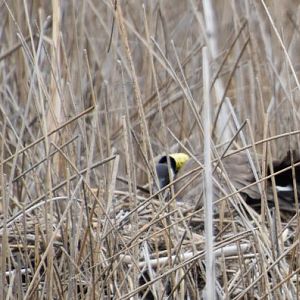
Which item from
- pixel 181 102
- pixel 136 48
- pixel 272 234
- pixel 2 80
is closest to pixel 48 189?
pixel 272 234

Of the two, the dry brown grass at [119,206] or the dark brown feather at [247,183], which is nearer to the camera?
the dry brown grass at [119,206]

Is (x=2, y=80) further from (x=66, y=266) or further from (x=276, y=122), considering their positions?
(x=66, y=266)

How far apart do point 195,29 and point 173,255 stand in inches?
61.2

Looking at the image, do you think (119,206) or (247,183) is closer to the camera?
(119,206)

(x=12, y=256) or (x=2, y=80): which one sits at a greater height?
(x=2, y=80)

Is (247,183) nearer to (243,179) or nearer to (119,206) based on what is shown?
(243,179)

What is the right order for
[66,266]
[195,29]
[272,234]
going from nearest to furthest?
[272,234], [66,266], [195,29]

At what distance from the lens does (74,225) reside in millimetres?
1557

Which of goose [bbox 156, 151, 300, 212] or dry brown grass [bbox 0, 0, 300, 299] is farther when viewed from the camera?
goose [bbox 156, 151, 300, 212]

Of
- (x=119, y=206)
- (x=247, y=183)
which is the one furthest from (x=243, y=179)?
(x=119, y=206)

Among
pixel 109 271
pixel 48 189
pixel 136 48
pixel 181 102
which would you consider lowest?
pixel 109 271

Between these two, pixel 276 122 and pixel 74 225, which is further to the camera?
pixel 276 122

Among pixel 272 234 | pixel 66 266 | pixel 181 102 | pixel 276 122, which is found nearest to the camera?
pixel 272 234

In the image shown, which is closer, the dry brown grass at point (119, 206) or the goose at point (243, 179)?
the dry brown grass at point (119, 206)
